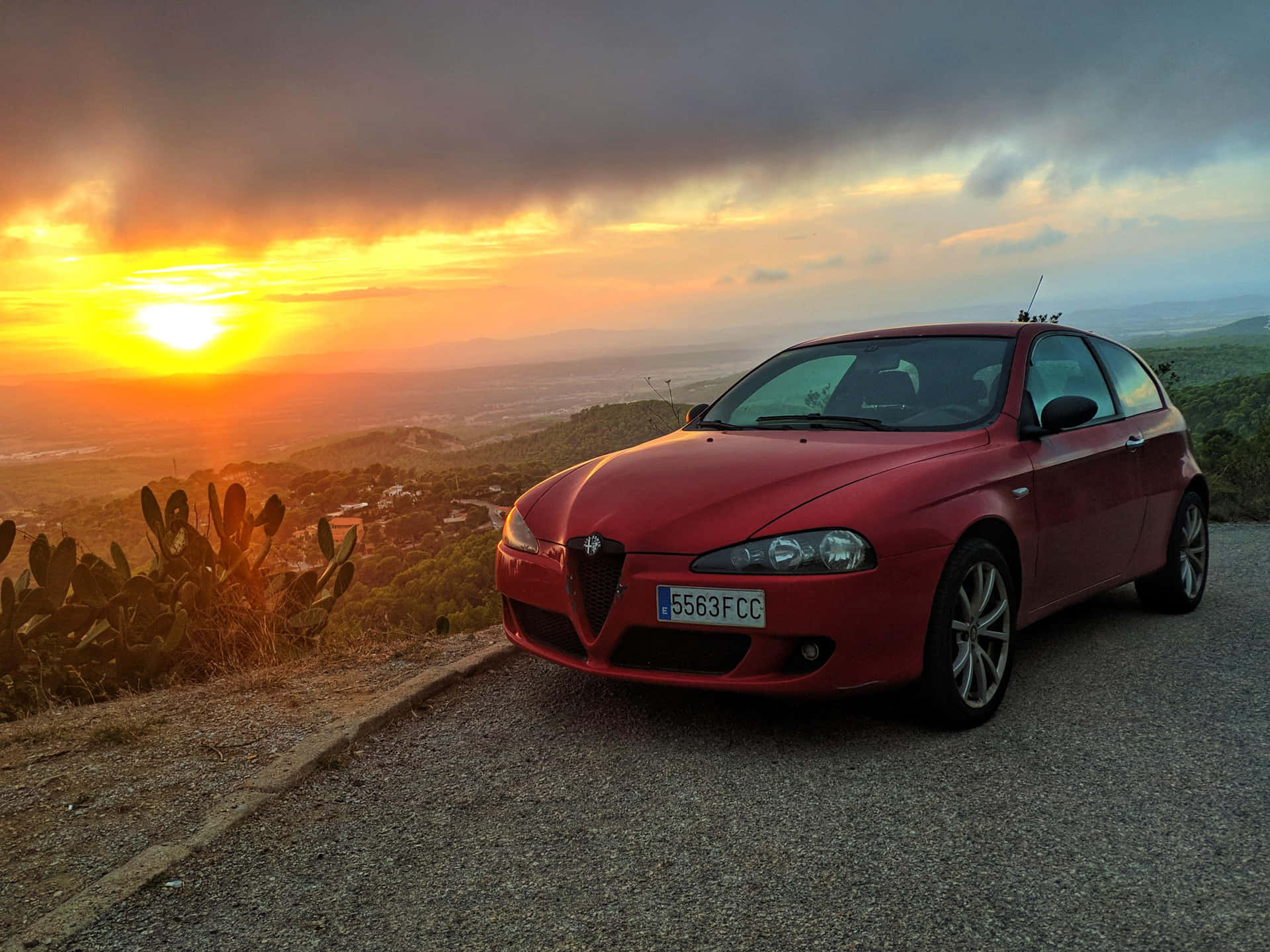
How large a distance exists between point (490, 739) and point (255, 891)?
51.6 inches

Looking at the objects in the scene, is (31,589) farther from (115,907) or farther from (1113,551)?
(1113,551)

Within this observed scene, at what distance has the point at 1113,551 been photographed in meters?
5.06

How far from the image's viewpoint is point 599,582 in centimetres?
386

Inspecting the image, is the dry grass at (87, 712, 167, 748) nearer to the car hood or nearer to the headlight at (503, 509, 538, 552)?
the headlight at (503, 509, 538, 552)

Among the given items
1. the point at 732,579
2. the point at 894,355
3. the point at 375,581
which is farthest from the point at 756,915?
the point at 375,581

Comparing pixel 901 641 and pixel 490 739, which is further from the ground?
pixel 901 641

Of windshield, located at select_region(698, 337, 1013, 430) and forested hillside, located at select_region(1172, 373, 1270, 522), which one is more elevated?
windshield, located at select_region(698, 337, 1013, 430)

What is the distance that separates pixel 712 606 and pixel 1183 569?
3584 mm

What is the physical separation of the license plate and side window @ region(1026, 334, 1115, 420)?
1953mm

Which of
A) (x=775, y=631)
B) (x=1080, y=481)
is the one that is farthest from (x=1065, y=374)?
(x=775, y=631)

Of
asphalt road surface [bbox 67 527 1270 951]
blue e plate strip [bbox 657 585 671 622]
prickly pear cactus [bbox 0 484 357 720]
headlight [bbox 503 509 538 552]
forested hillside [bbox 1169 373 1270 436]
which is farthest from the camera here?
forested hillside [bbox 1169 373 1270 436]

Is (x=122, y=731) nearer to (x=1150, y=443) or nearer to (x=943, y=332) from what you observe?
(x=943, y=332)

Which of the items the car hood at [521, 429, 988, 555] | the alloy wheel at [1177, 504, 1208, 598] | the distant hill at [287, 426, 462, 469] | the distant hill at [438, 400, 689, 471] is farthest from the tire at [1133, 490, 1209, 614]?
the distant hill at [287, 426, 462, 469]

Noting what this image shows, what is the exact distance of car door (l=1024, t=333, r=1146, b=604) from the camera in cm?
450
